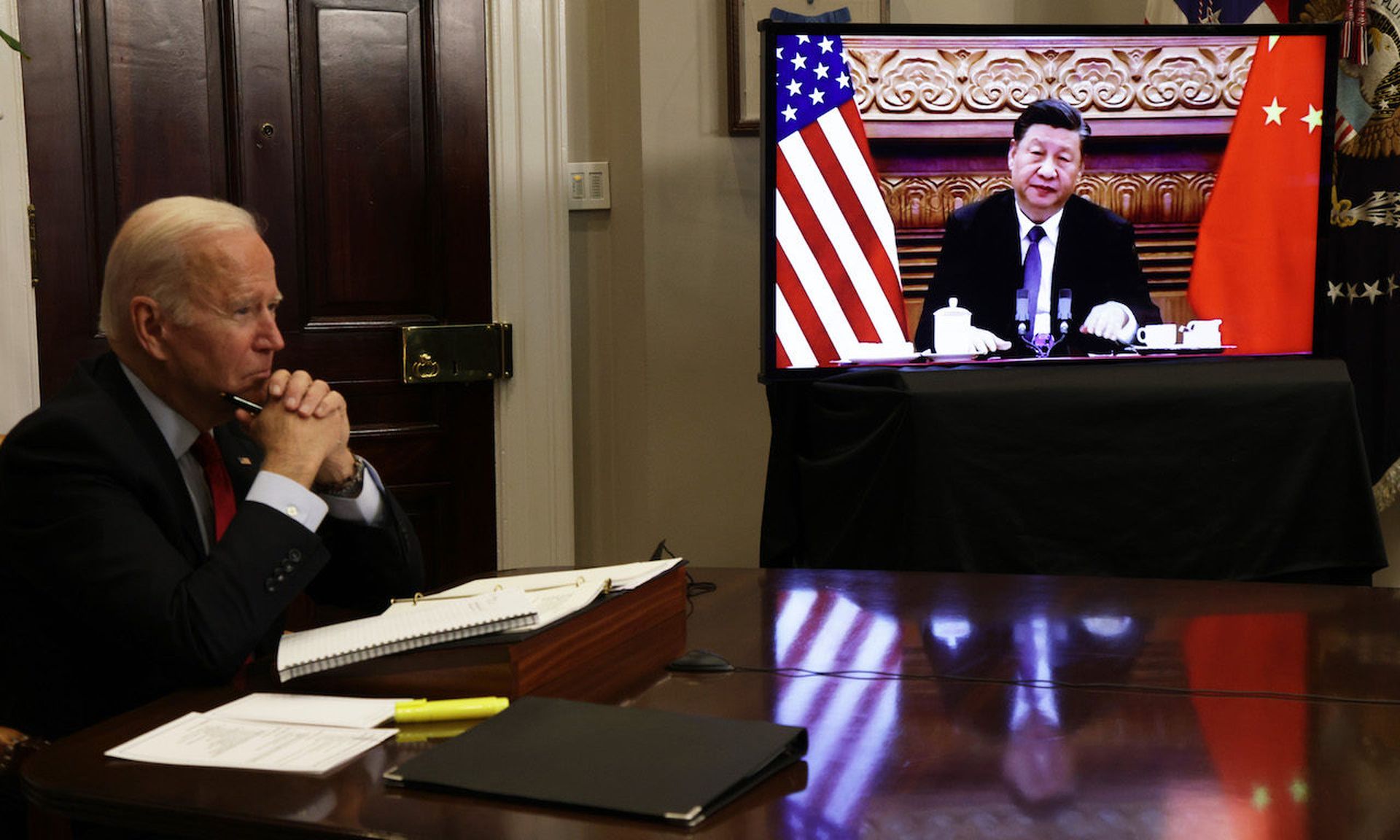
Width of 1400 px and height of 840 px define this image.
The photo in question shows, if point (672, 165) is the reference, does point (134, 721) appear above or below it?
below

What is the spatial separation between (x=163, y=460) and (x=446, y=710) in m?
0.59

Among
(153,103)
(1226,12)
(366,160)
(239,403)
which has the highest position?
(1226,12)

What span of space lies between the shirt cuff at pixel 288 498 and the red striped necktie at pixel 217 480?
17 cm

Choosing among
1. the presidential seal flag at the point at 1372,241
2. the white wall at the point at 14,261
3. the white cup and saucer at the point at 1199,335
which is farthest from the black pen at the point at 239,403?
the presidential seal flag at the point at 1372,241

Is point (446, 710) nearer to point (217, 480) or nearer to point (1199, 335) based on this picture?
point (217, 480)

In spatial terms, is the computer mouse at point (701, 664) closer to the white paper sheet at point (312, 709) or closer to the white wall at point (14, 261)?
the white paper sheet at point (312, 709)

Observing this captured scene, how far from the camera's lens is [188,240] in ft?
5.30

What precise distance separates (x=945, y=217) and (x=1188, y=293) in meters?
0.58

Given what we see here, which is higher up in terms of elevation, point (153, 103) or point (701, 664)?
point (153, 103)

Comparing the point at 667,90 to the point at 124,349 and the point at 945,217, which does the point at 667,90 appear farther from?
the point at 124,349

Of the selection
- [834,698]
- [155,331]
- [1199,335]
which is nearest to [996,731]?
[834,698]

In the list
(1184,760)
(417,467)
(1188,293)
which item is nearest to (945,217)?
(1188,293)

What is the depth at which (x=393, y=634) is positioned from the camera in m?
1.25

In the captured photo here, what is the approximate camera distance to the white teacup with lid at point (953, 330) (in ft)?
9.36
